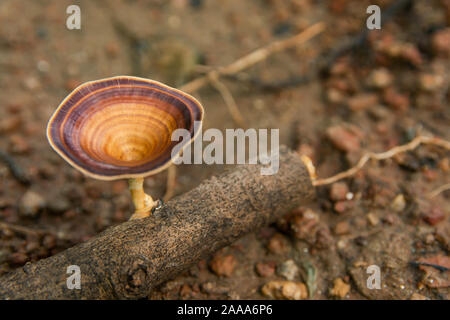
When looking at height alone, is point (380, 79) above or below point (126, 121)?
above

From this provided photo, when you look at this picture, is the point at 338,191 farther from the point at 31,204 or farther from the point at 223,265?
the point at 31,204

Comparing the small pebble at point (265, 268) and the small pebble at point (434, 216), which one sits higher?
the small pebble at point (434, 216)

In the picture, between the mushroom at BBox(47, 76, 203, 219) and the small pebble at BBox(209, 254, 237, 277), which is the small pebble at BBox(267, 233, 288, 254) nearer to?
the small pebble at BBox(209, 254, 237, 277)

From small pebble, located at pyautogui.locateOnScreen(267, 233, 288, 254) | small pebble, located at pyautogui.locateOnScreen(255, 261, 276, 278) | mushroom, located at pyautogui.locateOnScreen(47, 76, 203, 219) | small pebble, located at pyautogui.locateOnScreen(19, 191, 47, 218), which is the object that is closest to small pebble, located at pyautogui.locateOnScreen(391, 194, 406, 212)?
small pebble, located at pyautogui.locateOnScreen(267, 233, 288, 254)

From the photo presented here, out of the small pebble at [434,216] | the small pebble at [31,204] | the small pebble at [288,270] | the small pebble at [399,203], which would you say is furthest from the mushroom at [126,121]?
the small pebble at [434,216]

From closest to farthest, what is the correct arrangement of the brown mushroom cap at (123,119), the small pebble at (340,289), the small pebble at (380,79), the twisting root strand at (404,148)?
the brown mushroom cap at (123,119) → the small pebble at (340,289) → the twisting root strand at (404,148) → the small pebble at (380,79)

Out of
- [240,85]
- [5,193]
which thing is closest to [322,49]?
[240,85]

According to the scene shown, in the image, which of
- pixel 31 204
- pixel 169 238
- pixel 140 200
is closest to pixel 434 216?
pixel 169 238

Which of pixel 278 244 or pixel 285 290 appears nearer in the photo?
pixel 285 290

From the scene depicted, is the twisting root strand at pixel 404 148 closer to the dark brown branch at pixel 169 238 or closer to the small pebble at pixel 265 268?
the dark brown branch at pixel 169 238
